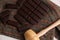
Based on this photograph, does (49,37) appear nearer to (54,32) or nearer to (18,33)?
(54,32)

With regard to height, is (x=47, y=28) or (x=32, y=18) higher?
(x=32, y=18)

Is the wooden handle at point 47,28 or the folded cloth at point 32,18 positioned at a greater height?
the folded cloth at point 32,18

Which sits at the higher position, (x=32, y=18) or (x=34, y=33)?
(x=32, y=18)

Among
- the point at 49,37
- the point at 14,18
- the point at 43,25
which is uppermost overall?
the point at 14,18

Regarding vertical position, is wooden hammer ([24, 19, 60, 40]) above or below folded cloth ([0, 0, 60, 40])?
below

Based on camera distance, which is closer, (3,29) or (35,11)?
(3,29)

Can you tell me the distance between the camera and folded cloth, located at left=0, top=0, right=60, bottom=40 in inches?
47.5

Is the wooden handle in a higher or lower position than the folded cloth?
lower

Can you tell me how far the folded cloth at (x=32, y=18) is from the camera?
1.21 meters

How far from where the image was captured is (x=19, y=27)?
1.22 metres

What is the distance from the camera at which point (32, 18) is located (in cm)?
127

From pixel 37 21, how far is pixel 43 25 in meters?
0.07

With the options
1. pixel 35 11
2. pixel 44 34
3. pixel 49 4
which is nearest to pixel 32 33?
pixel 44 34

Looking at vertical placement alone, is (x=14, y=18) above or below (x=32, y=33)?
above
